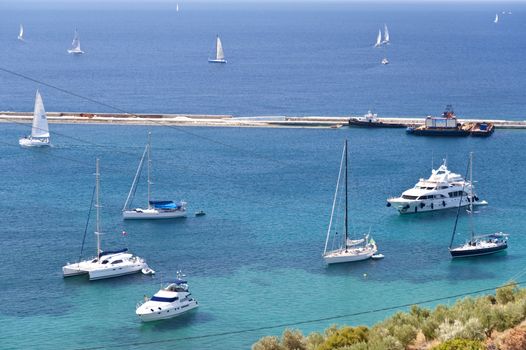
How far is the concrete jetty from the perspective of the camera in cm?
9125

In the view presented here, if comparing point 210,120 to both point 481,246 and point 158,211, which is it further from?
point 481,246

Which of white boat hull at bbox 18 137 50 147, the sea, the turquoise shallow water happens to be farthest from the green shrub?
white boat hull at bbox 18 137 50 147

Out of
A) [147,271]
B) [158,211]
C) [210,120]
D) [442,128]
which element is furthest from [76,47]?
[147,271]

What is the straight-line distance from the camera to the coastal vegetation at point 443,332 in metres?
27.2

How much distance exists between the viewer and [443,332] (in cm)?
2820

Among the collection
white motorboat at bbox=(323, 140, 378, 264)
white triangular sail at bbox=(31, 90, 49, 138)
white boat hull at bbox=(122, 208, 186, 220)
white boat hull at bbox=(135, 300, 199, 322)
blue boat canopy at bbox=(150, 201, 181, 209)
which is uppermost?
white triangular sail at bbox=(31, 90, 49, 138)

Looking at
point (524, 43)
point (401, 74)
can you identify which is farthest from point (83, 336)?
point (524, 43)

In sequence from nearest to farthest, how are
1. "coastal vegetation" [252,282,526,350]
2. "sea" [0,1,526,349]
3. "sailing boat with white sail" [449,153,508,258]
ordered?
"coastal vegetation" [252,282,526,350], "sea" [0,1,526,349], "sailing boat with white sail" [449,153,508,258]

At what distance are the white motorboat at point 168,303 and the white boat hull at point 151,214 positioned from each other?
13966 mm

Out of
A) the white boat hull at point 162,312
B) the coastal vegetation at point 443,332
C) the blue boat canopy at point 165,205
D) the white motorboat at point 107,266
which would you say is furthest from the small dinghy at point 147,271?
the coastal vegetation at point 443,332

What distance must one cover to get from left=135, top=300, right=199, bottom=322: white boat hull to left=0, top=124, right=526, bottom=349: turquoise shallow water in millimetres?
339

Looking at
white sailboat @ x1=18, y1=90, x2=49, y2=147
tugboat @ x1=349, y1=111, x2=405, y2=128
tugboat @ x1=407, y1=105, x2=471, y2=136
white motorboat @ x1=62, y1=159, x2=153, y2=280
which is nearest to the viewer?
white motorboat @ x1=62, y1=159, x2=153, y2=280

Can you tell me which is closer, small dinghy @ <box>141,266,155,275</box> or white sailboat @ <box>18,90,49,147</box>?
small dinghy @ <box>141,266,155,275</box>

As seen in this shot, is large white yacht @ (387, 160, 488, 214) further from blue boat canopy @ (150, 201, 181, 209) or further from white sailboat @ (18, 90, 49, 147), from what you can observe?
white sailboat @ (18, 90, 49, 147)
